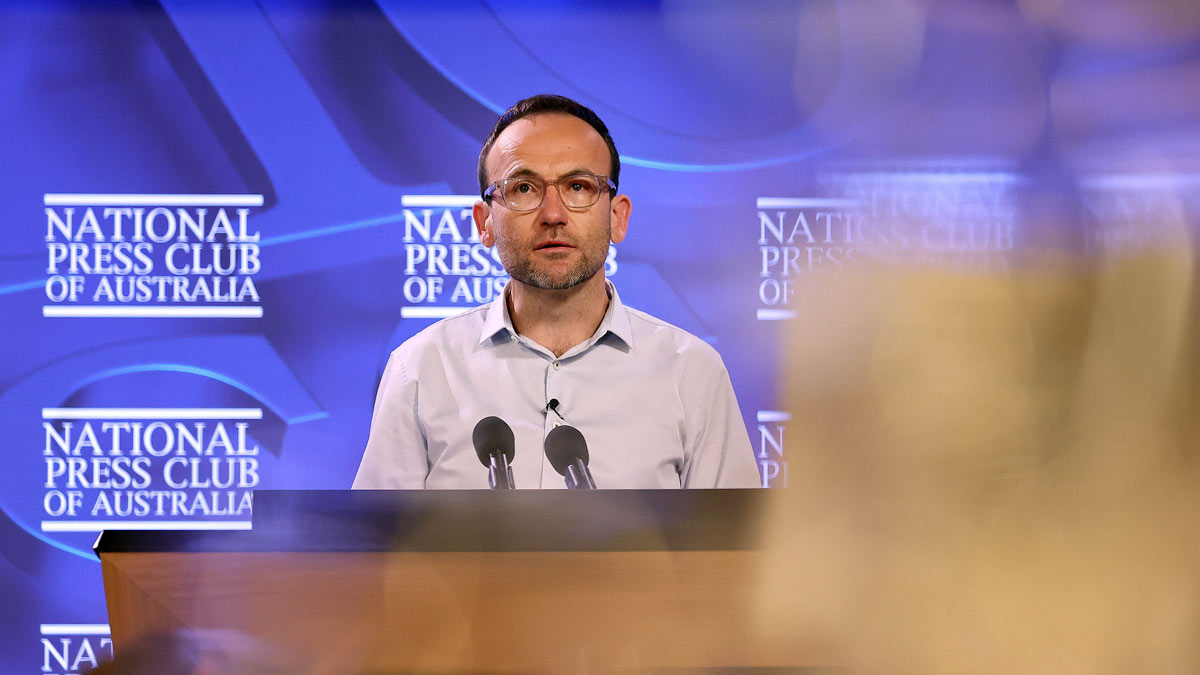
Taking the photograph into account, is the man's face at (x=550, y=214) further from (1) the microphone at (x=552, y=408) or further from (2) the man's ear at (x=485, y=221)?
(1) the microphone at (x=552, y=408)

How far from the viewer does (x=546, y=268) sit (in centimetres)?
162

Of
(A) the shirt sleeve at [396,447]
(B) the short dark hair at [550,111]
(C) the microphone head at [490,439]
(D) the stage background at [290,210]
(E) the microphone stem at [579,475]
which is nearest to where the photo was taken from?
(E) the microphone stem at [579,475]

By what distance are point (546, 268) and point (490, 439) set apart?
0.61 m

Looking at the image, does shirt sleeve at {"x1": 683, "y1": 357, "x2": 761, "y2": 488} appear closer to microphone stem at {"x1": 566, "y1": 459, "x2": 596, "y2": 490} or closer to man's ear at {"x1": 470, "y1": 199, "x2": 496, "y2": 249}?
man's ear at {"x1": 470, "y1": 199, "x2": 496, "y2": 249}

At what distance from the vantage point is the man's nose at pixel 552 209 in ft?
5.27

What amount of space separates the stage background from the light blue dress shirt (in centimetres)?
55

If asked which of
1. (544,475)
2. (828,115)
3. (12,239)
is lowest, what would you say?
(544,475)

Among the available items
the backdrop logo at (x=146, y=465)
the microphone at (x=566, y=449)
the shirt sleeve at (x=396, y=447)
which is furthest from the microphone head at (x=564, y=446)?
the backdrop logo at (x=146, y=465)

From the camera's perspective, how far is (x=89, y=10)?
2.33 metres

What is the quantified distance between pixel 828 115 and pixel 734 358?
0.68 meters

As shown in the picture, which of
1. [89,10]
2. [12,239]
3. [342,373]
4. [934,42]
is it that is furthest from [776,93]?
[12,239]

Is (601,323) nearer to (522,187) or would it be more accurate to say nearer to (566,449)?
(522,187)

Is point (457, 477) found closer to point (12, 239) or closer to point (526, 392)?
point (526, 392)

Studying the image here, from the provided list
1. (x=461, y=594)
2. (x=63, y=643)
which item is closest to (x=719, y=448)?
(x=461, y=594)
